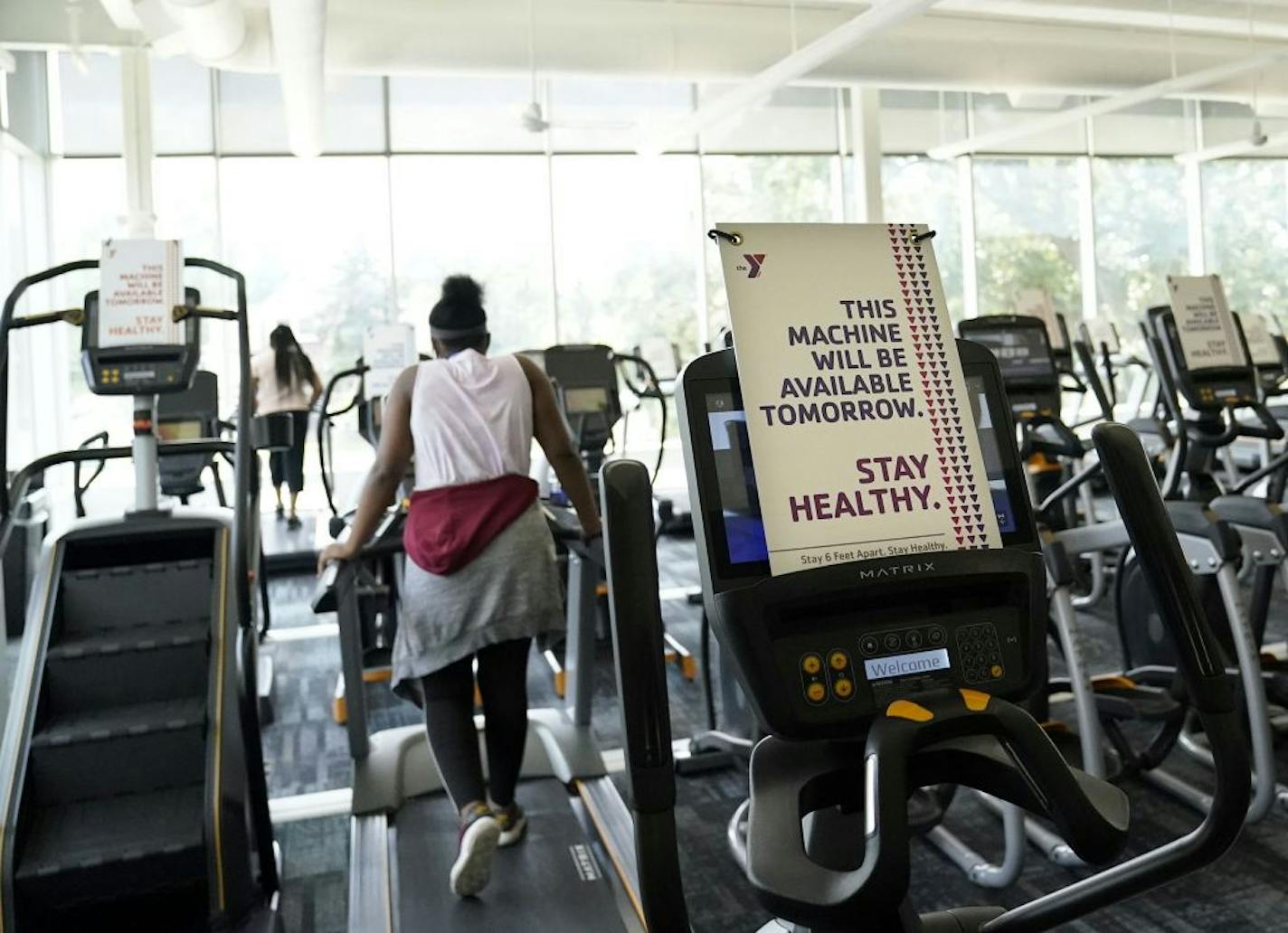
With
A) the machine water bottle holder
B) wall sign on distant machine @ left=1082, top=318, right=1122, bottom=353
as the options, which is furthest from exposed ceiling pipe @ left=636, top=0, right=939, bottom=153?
the machine water bottle holder

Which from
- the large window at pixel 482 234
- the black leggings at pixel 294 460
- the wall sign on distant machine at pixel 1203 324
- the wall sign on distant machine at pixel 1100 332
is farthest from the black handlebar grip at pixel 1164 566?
the large window at pixel 482 234

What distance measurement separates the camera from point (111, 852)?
2.52 metres

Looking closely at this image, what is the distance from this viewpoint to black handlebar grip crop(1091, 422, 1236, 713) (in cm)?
109

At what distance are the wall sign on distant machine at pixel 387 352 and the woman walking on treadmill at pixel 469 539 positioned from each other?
6.95 ft

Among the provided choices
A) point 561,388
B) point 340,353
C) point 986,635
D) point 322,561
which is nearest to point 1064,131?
point 340,353

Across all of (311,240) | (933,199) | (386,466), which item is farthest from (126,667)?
(933,199)

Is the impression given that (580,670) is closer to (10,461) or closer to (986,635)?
(986,635)

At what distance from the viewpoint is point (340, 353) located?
10.7m

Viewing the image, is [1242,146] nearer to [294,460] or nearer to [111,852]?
[294,460]

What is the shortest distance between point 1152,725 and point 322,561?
2707 mm

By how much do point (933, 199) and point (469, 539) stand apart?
10.6m

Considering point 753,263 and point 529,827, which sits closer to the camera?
point 753,263

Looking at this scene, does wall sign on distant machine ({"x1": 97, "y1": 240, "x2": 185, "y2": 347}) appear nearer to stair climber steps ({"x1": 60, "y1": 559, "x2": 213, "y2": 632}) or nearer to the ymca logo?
stair climber steps ({"x1": 60, "y1": 559, "x2": 213, "y2": 632})

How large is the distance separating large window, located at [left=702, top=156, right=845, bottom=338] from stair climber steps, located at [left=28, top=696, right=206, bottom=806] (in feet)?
29.1
